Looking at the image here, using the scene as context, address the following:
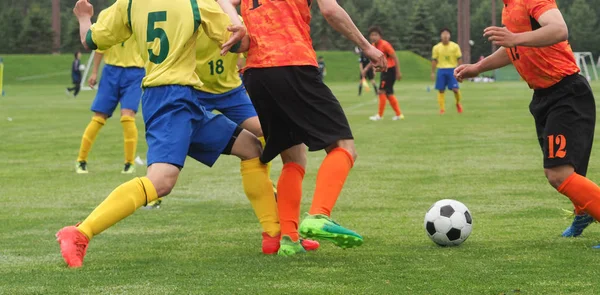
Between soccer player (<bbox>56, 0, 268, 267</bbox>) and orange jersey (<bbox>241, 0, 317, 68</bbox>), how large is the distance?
9cm

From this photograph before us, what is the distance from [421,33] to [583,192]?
81.2m

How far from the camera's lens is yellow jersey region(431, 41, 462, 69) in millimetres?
26266

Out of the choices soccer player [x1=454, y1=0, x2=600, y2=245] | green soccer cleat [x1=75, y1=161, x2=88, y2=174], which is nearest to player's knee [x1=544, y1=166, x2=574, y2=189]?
soccer player [x1=454, y1=0, x2=600, y2=245]

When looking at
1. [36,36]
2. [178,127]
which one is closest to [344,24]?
[178,127]

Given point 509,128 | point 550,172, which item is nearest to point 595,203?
point 550,172

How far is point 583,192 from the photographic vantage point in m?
5.93

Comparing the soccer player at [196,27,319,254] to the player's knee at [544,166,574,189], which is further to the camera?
the soccer player at [196,27,319,254]

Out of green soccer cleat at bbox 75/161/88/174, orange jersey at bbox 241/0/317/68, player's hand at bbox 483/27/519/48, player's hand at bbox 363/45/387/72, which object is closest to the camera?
player's hand at bbox 483/27/519/48

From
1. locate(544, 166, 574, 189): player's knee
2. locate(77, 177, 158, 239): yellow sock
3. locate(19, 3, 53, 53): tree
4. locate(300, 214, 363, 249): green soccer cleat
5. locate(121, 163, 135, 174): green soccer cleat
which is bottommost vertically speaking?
locate(19, 3, 53, 53): tree

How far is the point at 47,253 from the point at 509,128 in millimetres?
13899

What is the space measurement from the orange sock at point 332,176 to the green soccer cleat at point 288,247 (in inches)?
18.9

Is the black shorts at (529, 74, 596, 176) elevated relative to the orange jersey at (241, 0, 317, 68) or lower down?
lower down

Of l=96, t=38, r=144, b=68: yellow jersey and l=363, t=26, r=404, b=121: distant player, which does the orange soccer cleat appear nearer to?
l=96, t=38, r=144, b=68: yellow jersey

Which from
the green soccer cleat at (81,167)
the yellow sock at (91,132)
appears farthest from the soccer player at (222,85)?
the green soccer cleat at (81,167)
